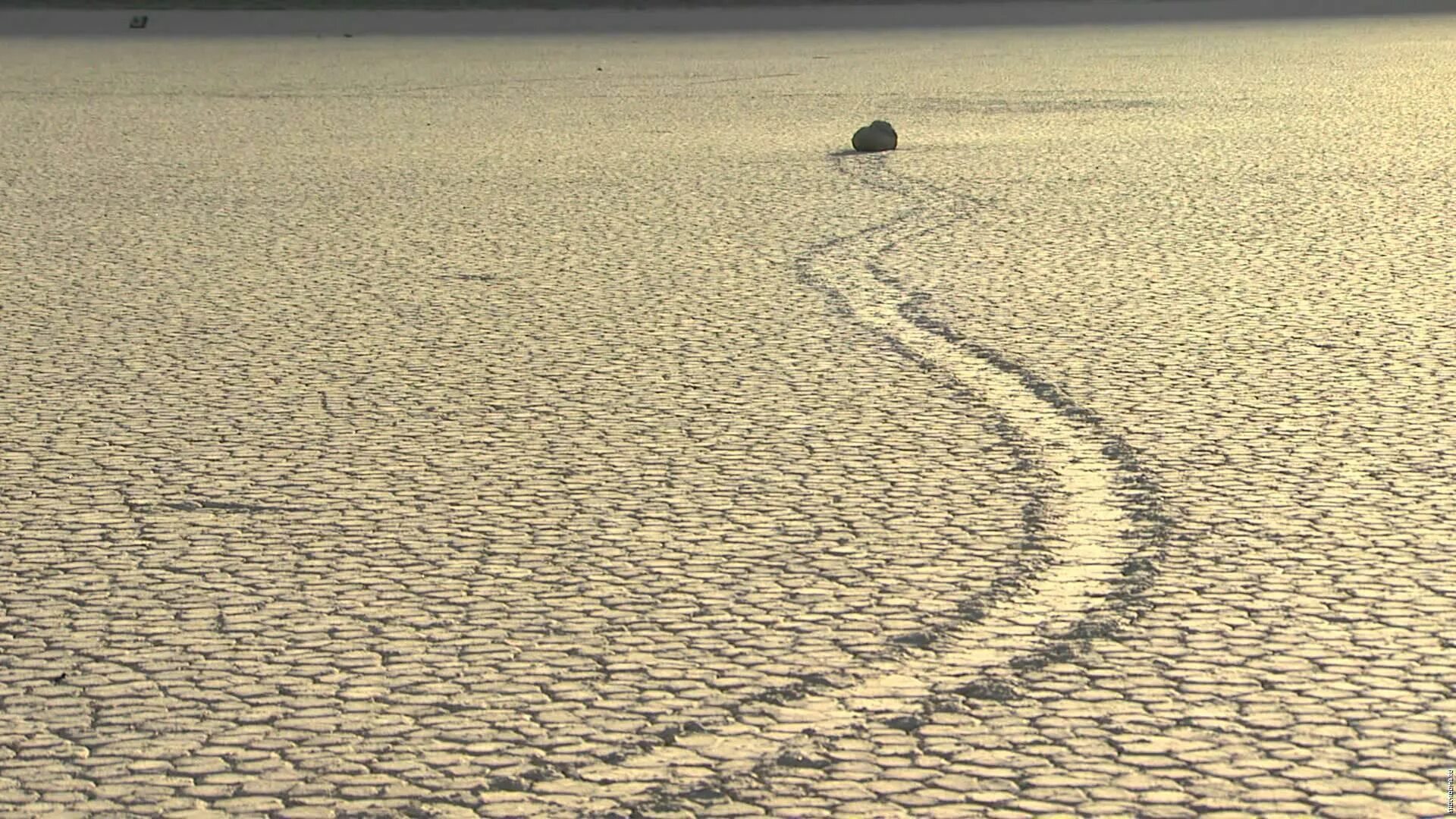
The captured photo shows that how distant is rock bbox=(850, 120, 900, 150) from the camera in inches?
354

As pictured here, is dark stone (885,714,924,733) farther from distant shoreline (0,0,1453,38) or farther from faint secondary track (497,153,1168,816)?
distant shoreline (0,0,1453,38)

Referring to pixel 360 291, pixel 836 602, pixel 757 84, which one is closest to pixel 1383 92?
pixel 757 84

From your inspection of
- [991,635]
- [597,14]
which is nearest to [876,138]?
[991,635]

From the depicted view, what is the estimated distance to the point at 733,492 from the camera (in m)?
3.76

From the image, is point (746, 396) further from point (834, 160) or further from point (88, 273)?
point (834, 160)

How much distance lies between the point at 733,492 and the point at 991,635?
2.81 ft

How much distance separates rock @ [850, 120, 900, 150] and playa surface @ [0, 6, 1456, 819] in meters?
0.65

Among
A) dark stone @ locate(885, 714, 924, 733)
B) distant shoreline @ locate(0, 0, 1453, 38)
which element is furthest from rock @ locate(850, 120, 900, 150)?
distant shoreline @ locate(0, 0, 1453, 38)

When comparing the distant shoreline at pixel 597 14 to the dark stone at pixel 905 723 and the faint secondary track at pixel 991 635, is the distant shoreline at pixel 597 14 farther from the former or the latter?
the dark stone at pixel 905 723

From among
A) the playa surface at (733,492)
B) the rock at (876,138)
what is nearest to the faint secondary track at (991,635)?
the playa surface at (733,492)

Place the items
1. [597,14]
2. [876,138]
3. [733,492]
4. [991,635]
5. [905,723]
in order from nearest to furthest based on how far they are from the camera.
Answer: [905,723]
[991,635]
[733,492]
[876,138]
[597,14]

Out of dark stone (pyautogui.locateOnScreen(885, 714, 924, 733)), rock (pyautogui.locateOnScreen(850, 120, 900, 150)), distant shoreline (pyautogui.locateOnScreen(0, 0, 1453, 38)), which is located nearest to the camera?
dark stone (pyautogui.locateOnScreen(885, 714, 924, 733))

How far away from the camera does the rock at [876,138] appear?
8984mm

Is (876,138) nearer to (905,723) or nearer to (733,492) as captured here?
(733,492)
